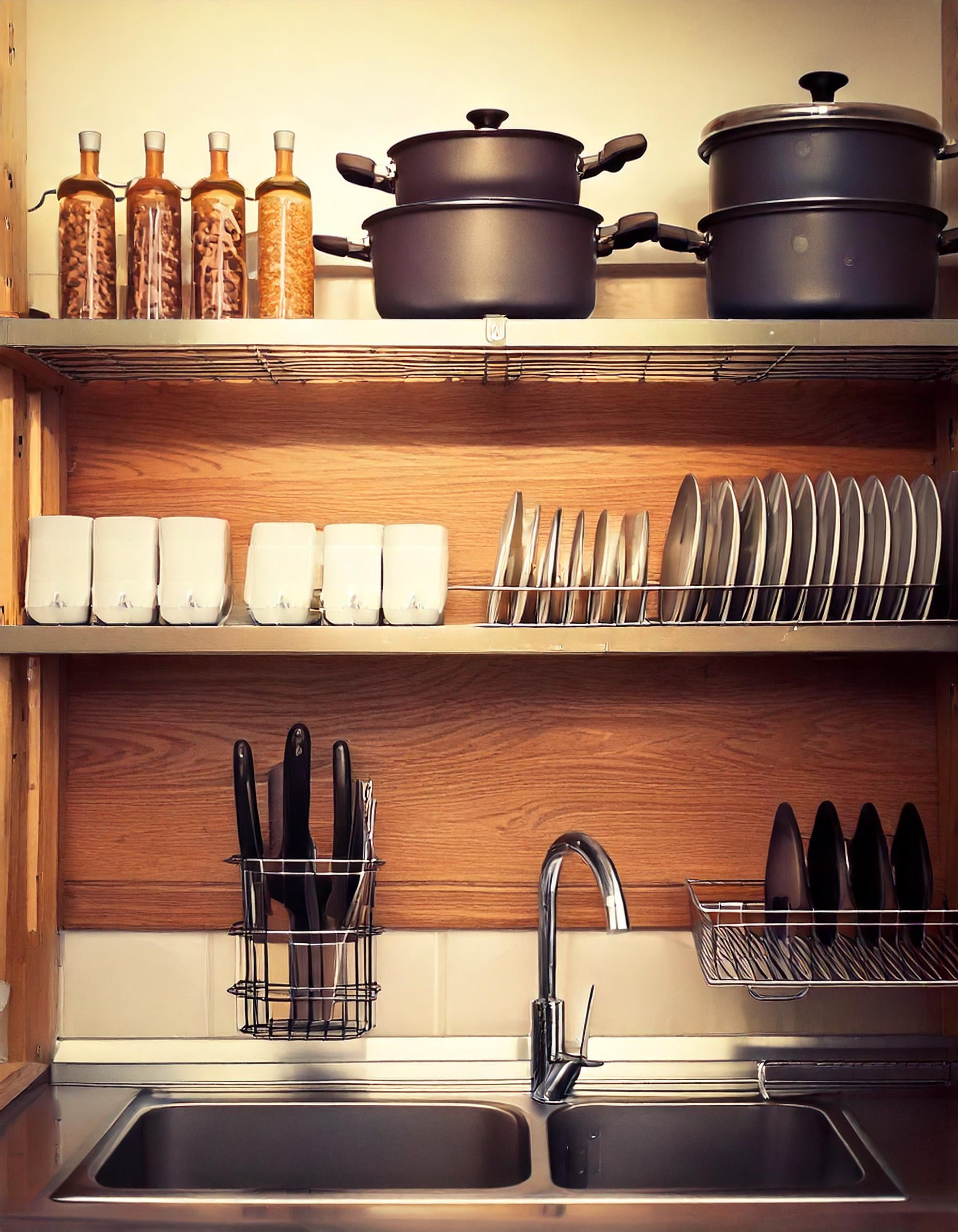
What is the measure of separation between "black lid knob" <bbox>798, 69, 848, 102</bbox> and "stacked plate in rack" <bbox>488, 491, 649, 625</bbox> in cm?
55

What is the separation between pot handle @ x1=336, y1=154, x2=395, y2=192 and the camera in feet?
4.52

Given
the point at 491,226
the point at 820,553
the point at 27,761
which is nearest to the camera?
the point at 491,226

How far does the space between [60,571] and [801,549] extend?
931 mm

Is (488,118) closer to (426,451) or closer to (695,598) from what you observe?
(426,451)

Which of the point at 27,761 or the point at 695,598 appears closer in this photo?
the point at 695,598

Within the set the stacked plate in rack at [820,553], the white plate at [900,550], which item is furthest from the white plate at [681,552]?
the white plate at [900,550]

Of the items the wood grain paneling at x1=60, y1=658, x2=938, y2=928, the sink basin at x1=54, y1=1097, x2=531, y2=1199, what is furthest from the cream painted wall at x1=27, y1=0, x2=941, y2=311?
the sink basin at x1=54, y1=1097, x2=531, y2=1199

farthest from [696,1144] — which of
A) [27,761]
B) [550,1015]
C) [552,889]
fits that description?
[27,761]

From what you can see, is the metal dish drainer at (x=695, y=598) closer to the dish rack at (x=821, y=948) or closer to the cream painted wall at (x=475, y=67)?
the dish rack at (x=821, y=948)

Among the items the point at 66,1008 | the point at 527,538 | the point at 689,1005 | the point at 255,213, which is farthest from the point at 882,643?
the point at 66,1008

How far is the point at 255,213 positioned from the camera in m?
1.67

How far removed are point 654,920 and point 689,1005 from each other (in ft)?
0.42

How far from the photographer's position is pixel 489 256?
133 centimetres

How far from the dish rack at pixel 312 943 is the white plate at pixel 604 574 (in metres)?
0.42
